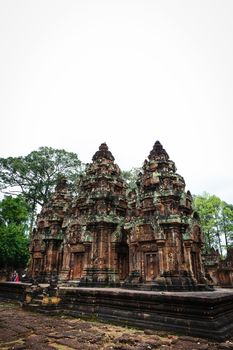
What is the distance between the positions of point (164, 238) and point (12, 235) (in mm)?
19466

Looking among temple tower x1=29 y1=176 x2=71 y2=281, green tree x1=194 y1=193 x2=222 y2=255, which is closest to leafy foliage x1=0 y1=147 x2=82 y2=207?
temple tower x1=29 y1=176 x2=71 y2=281

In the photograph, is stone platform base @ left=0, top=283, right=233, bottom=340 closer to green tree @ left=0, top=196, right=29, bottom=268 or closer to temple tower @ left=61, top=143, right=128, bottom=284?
temple tower @ left=61, top=143, right=128, bottom=284

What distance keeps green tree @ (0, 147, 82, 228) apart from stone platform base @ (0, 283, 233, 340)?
22249 mm

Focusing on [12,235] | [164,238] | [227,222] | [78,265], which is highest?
[227,222]

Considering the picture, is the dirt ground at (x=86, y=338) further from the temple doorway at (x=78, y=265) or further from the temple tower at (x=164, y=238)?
the temple doorway at (x=78, y=265)

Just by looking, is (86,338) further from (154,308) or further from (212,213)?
(212,213)

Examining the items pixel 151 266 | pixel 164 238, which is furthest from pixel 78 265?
pixel 164 238

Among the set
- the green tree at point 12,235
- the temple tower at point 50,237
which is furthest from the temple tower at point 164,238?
the green tree at point 12,235

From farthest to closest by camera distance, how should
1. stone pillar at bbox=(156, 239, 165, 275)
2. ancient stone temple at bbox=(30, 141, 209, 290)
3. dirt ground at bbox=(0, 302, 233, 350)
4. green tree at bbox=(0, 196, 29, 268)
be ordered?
green tree at bbox=(0, 196, 29, 268), ancient stone temple at bbox=(30, 141, 209, 290), stone pillar at bbox=(156, 239, 165, 275), dirt ground at bbox=(0, 302, 233, 350)

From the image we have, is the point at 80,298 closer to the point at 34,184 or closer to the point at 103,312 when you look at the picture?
the point at 103,312

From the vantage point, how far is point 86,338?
6.05m

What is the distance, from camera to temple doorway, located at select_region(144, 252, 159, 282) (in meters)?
11.8

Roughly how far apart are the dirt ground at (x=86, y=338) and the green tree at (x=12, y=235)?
18.6m

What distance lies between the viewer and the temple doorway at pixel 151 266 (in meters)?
11.8
